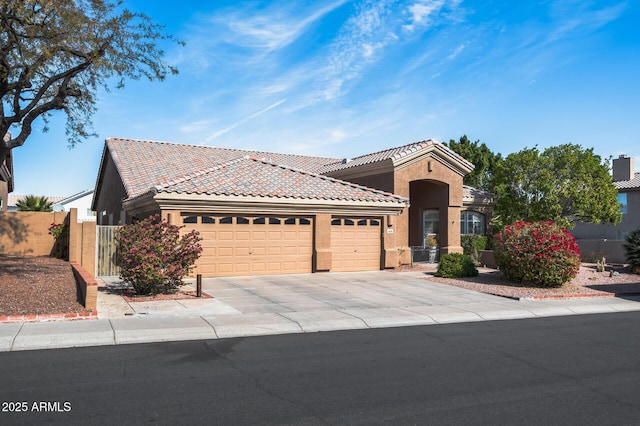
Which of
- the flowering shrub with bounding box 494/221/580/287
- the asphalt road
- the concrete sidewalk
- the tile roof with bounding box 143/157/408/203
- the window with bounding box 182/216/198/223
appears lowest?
the asphalt road

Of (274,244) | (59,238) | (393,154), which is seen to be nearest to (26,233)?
(59,238)

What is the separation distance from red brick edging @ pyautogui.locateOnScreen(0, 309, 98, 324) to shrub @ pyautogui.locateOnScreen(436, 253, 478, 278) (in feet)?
44.2

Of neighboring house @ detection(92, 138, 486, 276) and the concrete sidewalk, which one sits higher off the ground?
neighboring house @ detection(92, 138, 486, 276)

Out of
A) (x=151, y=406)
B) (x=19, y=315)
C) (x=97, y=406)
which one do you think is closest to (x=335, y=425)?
(x=151, y=406)

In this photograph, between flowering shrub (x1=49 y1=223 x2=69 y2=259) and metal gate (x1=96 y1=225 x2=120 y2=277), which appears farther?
flowering shrub (x1=49 y1=223 x2=69 y2=259)

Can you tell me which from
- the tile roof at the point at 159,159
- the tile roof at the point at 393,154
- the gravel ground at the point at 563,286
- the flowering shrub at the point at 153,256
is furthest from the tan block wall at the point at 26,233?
the gravel ground at the point at 563,286

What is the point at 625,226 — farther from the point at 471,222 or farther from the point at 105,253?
the point at 105,253

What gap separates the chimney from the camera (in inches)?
1606

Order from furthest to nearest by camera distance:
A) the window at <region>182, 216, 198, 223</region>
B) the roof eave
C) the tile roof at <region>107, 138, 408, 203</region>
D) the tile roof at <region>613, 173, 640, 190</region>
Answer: the tile roof at <region>613, 173, 640, 190</region>
the tile roof at <region>107, 138, 408, 203</region>
the window at <region>182, 216, 198, 223</region>
the roof eave

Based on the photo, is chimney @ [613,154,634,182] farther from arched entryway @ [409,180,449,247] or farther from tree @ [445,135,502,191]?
arched entryway @ [409,180,449,247]

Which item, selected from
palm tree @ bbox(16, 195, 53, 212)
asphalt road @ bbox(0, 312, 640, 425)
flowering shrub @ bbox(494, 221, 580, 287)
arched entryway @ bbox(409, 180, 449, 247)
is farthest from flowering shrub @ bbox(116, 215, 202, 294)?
palm tree @ bbox(16, 195, 53, 212)

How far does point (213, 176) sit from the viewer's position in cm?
2114

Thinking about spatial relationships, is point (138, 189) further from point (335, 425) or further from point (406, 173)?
point (335, 425)

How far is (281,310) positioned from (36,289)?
630 centimetres
